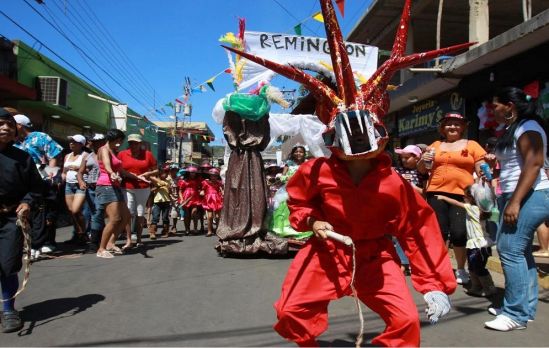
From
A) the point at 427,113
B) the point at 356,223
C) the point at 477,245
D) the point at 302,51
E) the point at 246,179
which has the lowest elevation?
the point at 477,245

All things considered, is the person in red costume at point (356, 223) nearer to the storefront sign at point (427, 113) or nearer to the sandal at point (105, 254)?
the sandal at point (105, 254)

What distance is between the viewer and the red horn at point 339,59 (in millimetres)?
2547

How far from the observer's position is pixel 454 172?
15.1ft

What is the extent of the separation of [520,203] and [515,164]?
31 centimetres

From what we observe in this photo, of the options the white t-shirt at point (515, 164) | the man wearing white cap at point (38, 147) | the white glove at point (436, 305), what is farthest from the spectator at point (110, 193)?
the white glove at point (436, 305)

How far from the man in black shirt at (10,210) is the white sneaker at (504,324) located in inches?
145

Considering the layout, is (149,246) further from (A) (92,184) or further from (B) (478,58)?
(B) (478,58)

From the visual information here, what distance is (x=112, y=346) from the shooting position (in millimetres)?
3146

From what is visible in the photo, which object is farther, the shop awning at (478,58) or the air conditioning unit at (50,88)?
the air conditioning unit at (50,88)

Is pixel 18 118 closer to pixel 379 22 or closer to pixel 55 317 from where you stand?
pixel 55 317

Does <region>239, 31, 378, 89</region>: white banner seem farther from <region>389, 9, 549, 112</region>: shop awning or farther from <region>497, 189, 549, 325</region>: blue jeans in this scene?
<region>497, 189, 549, 325</region>: blue jeans

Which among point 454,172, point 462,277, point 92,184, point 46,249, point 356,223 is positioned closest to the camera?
point 356,223

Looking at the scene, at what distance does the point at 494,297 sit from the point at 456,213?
0.90 m

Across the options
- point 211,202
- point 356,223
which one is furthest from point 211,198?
point 356,223
